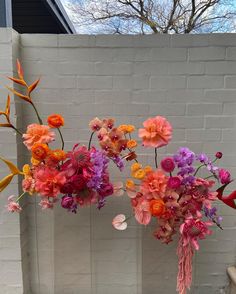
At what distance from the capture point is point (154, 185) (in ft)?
4.32

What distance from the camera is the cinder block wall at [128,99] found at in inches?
67.3

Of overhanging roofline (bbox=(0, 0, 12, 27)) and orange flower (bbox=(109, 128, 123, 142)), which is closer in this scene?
orange flower (bbox=(109, 128, 123, 142))

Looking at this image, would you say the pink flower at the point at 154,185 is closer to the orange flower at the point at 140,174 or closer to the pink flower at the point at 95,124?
the orange flower at the point at 140,174

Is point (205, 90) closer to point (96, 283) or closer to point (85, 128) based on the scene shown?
point (85, 128)

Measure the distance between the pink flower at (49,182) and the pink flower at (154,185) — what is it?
35cm

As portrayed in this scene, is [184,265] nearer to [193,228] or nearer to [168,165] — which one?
[193,228]

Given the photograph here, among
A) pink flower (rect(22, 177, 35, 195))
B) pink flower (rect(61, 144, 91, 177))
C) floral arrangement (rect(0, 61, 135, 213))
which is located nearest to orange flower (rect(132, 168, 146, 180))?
floral arrangement (rect(0, 61, 135, 213))

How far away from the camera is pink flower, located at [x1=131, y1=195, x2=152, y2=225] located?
A: 4.42 feet

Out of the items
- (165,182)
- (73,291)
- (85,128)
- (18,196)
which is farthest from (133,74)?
(73,291)

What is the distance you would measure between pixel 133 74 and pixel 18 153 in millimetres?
766

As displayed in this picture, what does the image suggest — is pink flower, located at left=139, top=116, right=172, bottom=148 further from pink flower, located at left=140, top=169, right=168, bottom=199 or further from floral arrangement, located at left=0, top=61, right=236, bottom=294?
pink flower, located at left=140, top=169, right=168, bottom=199

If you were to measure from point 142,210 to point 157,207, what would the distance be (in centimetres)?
10

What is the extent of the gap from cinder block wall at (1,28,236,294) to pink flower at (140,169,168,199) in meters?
0.45

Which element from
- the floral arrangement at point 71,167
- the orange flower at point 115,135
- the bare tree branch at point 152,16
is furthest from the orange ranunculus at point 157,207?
the bare tree branch at point 152,16
